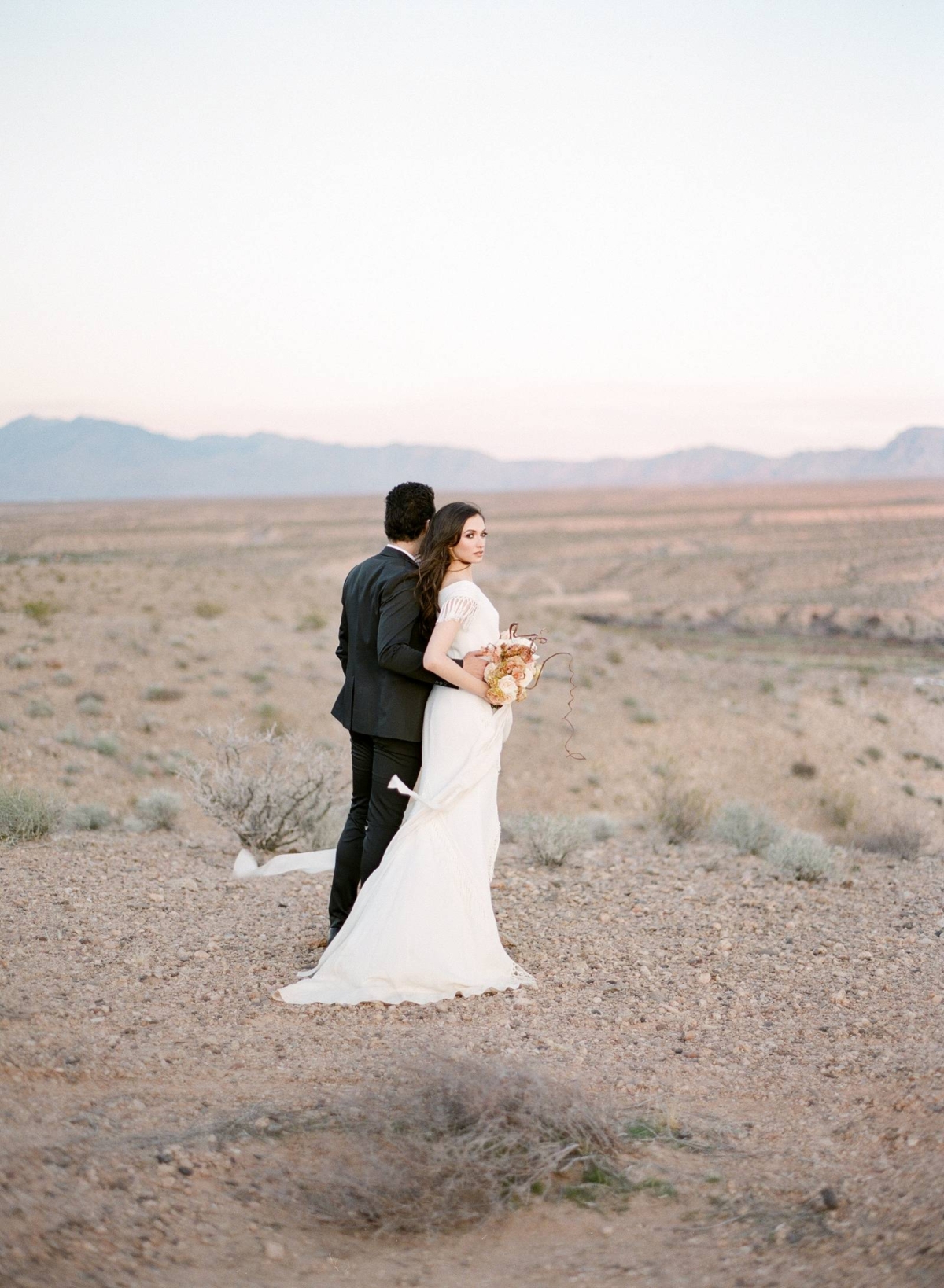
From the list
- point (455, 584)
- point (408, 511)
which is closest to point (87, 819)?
point (408, 511)

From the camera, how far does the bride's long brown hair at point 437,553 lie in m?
5.01

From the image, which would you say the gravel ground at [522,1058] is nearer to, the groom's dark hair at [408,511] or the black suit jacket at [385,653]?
the black suit jacket at [385,653]

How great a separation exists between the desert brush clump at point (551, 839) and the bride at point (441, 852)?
9.22 ft

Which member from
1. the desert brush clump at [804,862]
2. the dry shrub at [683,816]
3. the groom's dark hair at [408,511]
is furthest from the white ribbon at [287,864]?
the dry shrub at [683,816]

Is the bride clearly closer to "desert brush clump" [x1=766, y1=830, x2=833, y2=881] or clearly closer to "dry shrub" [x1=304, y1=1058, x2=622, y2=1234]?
"dry shrub" [x1=304, y1=1058, x2=622, y2=1234]

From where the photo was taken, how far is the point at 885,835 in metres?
10.2

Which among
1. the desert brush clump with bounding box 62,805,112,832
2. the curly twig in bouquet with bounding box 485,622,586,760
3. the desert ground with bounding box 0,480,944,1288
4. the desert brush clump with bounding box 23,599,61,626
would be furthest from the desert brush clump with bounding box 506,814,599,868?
the desert brush clump with bounding box 23,599,61,626

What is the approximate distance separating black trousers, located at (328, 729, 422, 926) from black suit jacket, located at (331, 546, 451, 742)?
10 centimetres

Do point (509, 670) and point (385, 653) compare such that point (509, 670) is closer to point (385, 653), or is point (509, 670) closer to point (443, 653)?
point (443, 653)

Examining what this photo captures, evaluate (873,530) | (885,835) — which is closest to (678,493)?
(873,530)

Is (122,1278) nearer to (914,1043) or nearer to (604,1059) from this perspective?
(604,1059)

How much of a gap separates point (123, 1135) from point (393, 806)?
2.02 m

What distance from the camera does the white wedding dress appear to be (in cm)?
507

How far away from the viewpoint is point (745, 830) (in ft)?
31.4
